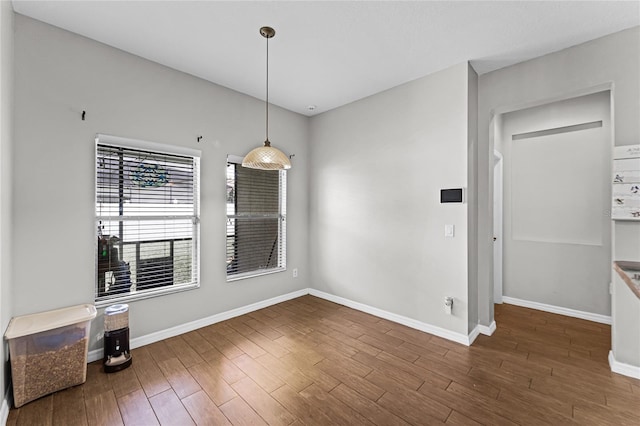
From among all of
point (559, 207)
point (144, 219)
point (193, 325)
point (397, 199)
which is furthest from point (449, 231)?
point (144, 219)

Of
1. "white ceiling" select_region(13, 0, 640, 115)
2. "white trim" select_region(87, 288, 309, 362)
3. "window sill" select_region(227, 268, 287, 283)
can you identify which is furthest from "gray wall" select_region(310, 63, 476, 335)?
"white trim" select_region(87, 288, 309, 362)

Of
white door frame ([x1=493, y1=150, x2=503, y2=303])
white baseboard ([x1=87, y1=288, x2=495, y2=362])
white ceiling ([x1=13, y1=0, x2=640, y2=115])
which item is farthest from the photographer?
white door frame ([x1=493, y1=150, x2=503, y2=303])

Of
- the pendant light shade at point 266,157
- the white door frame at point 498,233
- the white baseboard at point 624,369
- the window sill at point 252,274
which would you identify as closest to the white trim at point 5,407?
the window sill at point 252,274

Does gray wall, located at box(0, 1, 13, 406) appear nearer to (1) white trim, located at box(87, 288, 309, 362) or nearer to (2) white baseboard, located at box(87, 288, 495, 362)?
(1) white trim, located at box(87, 288, 309, 362)

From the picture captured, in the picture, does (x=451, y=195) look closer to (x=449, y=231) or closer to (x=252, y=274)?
(x=449, y=231)

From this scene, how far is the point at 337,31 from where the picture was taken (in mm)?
2400

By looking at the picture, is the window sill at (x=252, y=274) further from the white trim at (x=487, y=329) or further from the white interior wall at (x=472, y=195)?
the white trim at (x=487, y=329)

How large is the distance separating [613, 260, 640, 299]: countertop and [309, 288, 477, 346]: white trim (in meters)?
1.37

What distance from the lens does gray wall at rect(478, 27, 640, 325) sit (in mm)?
2322

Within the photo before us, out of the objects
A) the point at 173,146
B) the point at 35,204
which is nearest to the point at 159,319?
the point at 35,204

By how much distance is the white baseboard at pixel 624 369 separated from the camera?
227 centimetres

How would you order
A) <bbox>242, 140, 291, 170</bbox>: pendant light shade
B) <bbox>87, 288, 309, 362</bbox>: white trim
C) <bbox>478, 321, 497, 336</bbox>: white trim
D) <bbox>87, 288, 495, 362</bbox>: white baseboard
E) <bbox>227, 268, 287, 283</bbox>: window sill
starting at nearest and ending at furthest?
<bbox>242, 140, 291, 170</bbox>: pendant light shade → <bbox>87, 288, 309, 362</bbox>: white trim → <bbox>87, 288, 495, 362</bbox>: white baseboard → <bbox>478, 321, 497, 336</bbox>: white trim → <bbox>227, 268, 287, 283</bbox>: window sill

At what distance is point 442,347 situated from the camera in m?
2.84

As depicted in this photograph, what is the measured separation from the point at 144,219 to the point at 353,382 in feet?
8.29
